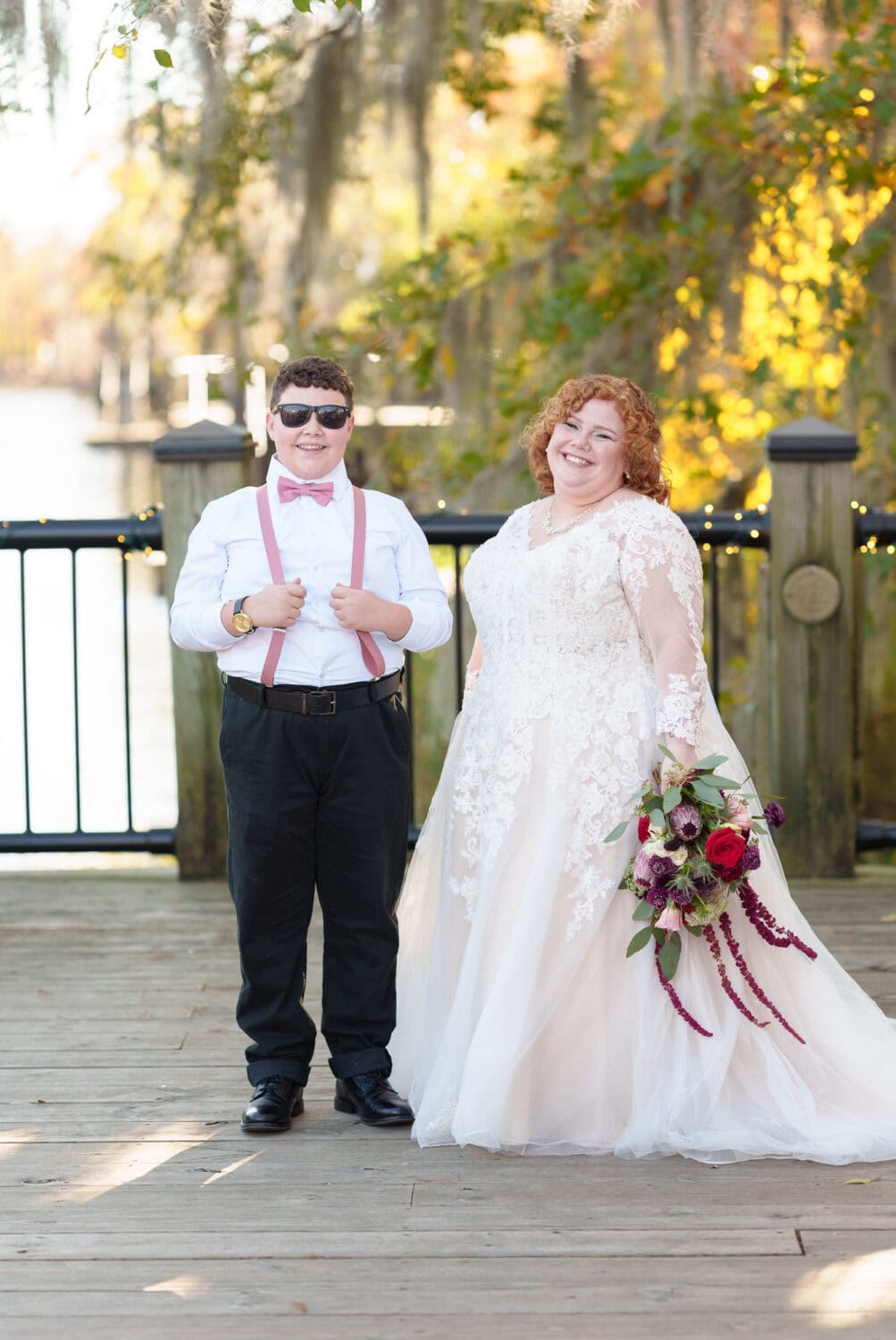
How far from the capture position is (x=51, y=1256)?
8.93 ft

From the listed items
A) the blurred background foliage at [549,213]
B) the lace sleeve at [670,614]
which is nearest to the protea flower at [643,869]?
the lace sleeve at [670,614]

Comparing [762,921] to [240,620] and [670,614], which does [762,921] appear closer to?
[670,614]

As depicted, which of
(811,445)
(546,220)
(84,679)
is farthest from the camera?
(84,679)

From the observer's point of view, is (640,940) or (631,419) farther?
(631,419)

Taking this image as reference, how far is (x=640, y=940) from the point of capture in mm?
3115

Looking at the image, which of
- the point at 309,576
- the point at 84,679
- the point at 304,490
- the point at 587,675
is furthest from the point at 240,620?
the point at 84,679

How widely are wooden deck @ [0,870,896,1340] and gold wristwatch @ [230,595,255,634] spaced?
1019mm

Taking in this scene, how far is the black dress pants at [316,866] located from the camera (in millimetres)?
3172

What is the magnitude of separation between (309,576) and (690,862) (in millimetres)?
911

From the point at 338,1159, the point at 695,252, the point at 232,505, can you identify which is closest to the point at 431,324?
the point at 695,252

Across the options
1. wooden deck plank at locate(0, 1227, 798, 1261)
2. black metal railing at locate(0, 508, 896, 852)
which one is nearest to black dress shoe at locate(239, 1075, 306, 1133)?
wooden deck plank at locate(0, 1227, 798, 1261)

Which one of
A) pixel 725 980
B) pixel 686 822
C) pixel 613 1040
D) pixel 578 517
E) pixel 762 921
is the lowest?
pixel 613 1040

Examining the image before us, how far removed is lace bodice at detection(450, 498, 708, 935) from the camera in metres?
3.19

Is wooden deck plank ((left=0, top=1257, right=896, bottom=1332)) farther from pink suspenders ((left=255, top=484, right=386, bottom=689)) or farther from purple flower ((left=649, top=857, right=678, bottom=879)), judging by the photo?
pink suspenders ((left=255, top=484, right=386, bottom=689))
